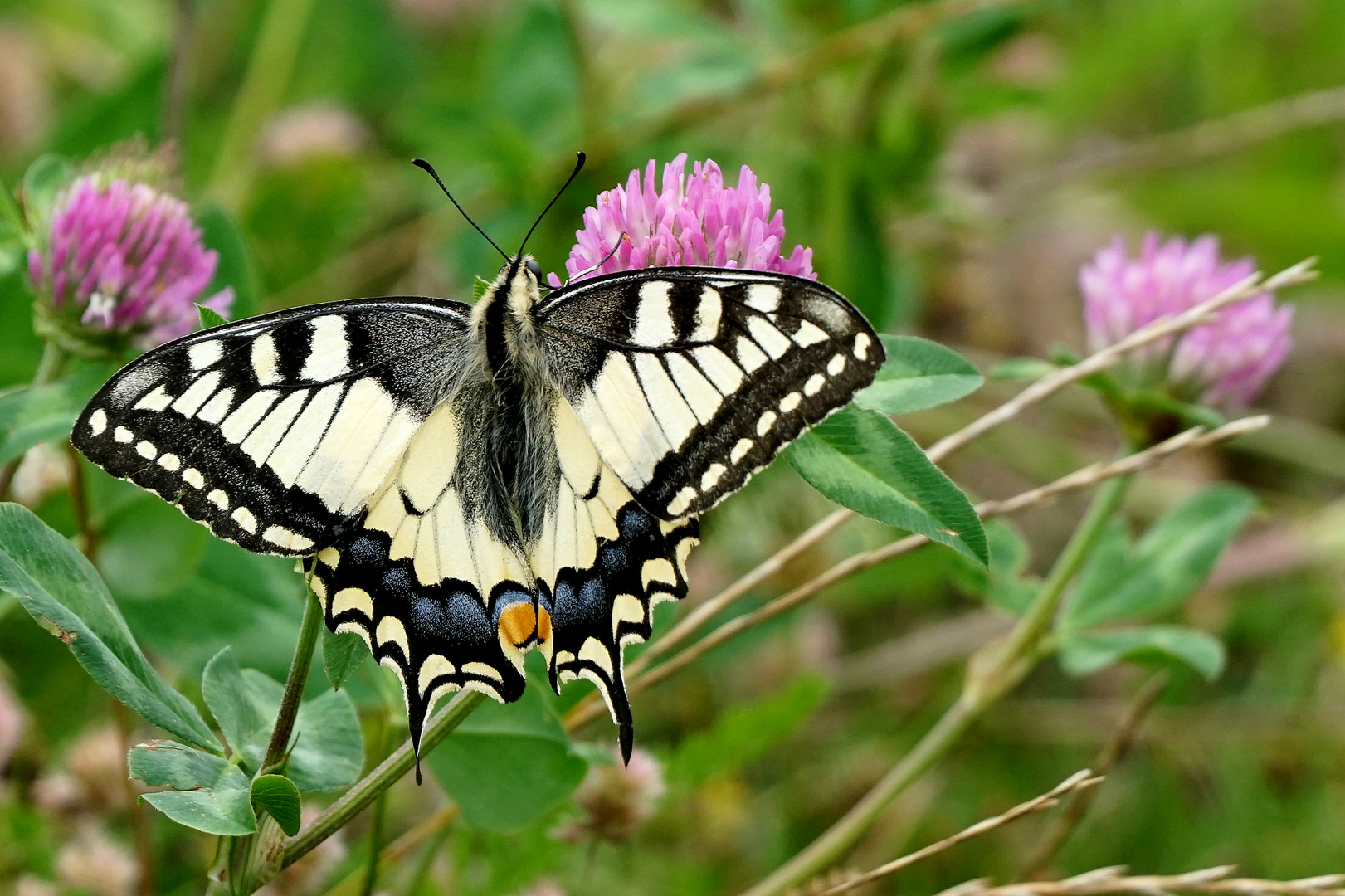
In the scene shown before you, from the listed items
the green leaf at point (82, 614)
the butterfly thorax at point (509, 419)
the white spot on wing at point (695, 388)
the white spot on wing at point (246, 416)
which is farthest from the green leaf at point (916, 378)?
the green leaf at point (82, 614)

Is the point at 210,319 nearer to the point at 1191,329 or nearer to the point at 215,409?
the point at 215,409

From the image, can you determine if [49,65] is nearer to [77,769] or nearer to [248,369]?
[77,769]

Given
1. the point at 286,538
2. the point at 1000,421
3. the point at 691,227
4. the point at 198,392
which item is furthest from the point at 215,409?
the point at 1000,421

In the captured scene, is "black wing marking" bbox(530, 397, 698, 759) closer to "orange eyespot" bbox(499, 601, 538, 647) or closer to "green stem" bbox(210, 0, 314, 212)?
"orange eyespot" bbox(499, 601, 538, 647)

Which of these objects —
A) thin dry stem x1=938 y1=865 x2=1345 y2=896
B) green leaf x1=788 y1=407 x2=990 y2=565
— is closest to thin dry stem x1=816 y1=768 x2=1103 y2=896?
thin dry stem x1=938 y1=865 x2=1345 y2=896

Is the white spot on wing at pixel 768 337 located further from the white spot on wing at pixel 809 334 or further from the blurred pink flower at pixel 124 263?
the blurred pink flower at pixel 124 263
